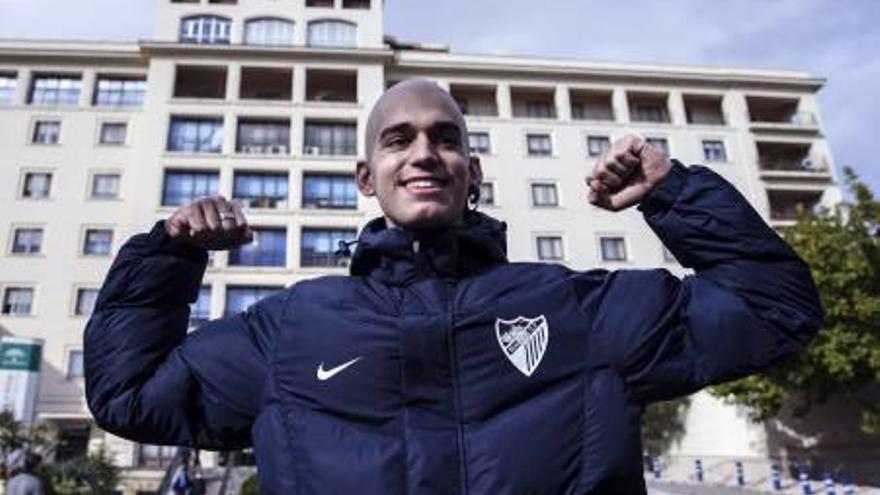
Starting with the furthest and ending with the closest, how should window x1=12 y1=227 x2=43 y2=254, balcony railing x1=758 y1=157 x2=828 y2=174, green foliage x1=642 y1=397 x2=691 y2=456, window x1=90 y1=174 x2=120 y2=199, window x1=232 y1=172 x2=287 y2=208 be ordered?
balcony railing x1=758 y1=157 x2=828 y2=174 < window x1=232 y1=172 x2=287 y2=208 < window x1=90 y1=174 x2=120 y2=199 < window x1=12 y1=227 x2=43 y2=254 < green foliage x1=642 y1=397 x2=691 y2=456

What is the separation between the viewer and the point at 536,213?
36906 mm

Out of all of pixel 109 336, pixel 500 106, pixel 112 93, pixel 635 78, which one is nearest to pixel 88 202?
pixel 112 93

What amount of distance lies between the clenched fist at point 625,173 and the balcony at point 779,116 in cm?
4214

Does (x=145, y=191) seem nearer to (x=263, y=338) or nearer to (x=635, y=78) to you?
(x=635, y=78)

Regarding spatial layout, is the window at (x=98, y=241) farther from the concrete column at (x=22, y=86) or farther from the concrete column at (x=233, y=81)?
the concrete column at (x=233, y=81)

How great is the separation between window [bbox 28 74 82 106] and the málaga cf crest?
131 feet

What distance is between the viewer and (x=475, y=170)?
2.08 meters

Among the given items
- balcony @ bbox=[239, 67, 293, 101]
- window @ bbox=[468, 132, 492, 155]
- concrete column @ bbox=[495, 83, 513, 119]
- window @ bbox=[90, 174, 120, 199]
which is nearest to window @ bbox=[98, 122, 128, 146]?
window @ bbox=[90, 174, 120, 199]

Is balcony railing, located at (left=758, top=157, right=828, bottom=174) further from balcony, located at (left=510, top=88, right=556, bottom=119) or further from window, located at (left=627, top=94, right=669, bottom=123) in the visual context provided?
balcony, located at (left=510, top=88, right=556, bottom=119)

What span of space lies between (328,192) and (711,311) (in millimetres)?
34677

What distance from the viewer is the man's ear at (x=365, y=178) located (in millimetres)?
2029

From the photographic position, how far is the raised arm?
1.64 m

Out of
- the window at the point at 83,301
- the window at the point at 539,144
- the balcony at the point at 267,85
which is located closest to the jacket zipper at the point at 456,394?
the window at the point at 83,301

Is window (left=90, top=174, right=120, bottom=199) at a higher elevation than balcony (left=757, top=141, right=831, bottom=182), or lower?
lower
